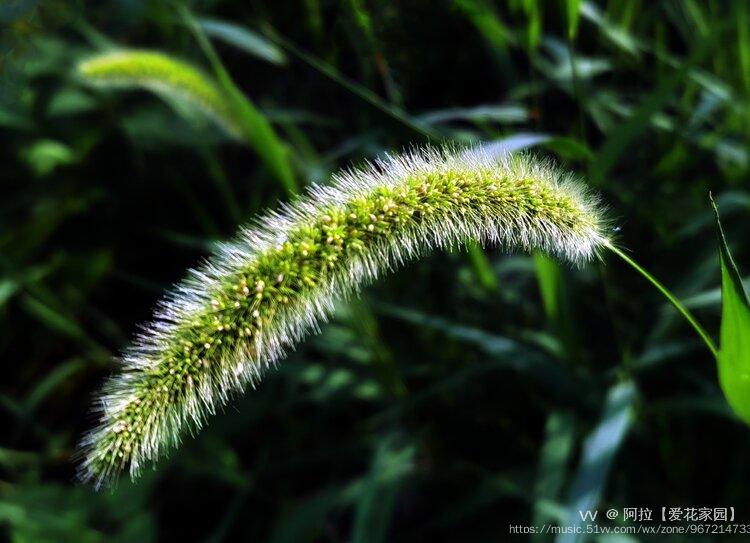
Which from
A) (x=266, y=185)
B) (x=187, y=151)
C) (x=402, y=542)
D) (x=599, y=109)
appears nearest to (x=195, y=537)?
(x=402, y=542)

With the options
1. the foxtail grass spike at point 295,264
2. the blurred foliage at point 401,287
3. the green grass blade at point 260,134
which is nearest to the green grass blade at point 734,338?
the foxtail grass spike at point 295,264

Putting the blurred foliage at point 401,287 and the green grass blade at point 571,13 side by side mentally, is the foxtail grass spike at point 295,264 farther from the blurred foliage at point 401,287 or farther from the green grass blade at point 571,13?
the green grass blade at point 571,13

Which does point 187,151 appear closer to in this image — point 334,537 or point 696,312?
point 334,537

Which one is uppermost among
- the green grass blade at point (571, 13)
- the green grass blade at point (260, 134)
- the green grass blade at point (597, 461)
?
the green grass blade at point (571, 13)

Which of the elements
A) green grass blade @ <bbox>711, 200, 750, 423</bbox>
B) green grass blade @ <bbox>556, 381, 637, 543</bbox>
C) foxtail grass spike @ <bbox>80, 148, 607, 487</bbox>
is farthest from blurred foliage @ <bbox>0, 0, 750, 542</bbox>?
green grass blade @ <bbox>711, 200, 750, 423</bbox>

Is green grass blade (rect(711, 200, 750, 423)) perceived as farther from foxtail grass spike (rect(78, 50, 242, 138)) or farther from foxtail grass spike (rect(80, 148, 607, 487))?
foxtail grass spike (rect(78, 50, 242, 138))

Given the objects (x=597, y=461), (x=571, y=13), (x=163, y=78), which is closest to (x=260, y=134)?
(x=163, y=78)
